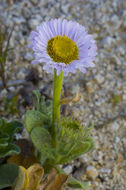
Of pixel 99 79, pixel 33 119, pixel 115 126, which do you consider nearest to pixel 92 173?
pixel 115 126

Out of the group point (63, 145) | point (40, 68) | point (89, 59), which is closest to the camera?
point (89, 59)

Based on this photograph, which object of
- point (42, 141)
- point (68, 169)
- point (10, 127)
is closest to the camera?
point (42, 141)

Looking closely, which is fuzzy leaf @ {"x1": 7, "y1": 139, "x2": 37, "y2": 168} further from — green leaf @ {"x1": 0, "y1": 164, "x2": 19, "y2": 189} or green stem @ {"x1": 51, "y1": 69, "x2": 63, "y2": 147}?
green stem @ {"x1": 51, "y1": 69, "x2": 63, "y2": 147}

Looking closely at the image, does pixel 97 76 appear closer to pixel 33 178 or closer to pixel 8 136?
pixel 8 136

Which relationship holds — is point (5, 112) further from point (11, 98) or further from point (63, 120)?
point (63, 120)

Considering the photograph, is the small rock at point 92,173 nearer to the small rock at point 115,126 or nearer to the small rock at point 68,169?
the small rock at point 68,169

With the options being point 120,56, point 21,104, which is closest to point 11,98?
point 21,104
